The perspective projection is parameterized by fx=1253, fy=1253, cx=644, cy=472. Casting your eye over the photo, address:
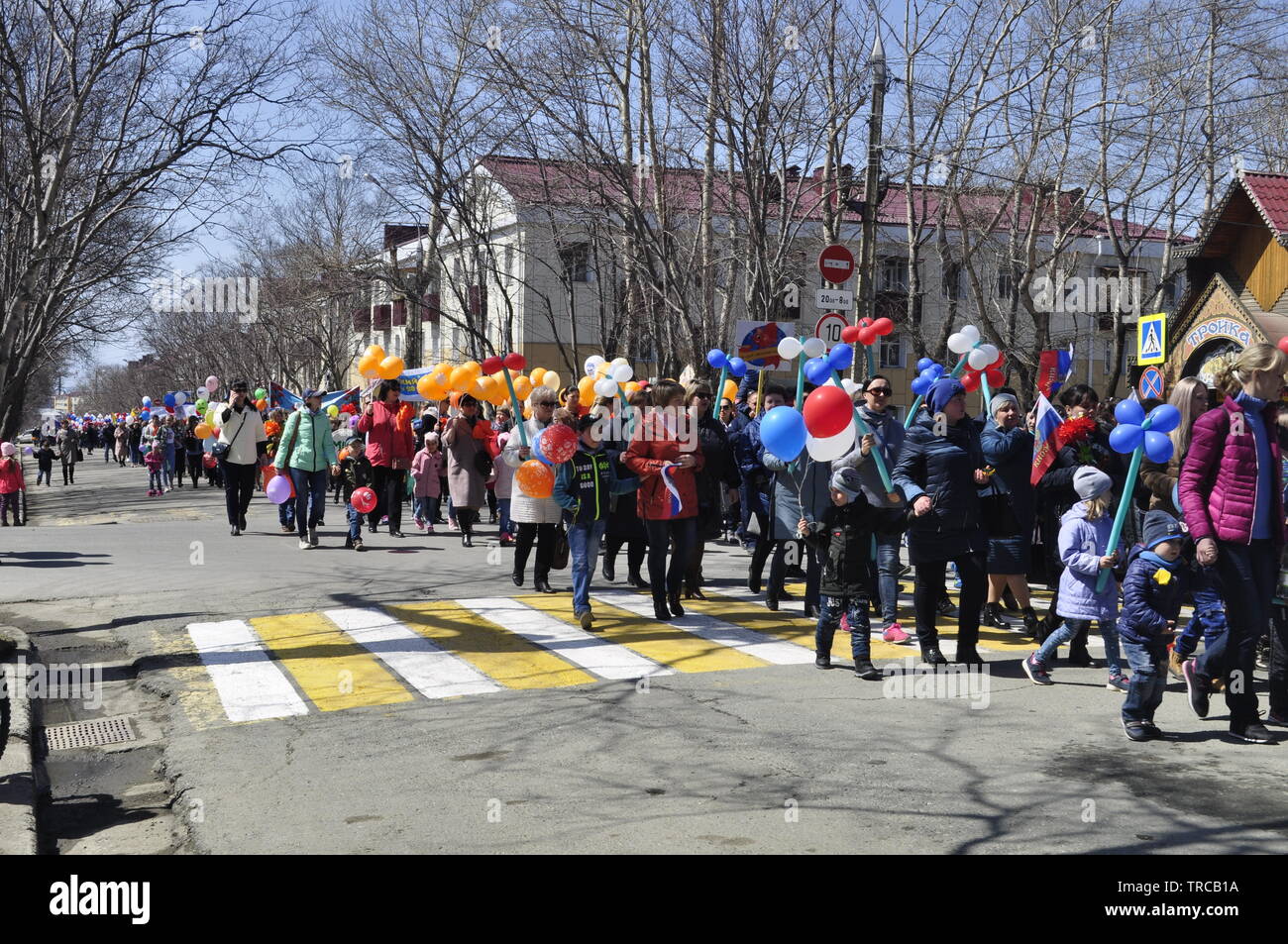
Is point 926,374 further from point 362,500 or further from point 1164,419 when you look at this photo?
point 362,500

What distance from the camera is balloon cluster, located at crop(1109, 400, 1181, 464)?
23.3ft

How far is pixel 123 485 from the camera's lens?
133 ft

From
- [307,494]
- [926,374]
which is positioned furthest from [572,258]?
[926,374]

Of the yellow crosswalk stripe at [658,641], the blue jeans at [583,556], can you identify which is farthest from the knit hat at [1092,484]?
the blue jeans at [583,556]

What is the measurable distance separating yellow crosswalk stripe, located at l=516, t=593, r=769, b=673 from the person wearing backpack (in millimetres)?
4924

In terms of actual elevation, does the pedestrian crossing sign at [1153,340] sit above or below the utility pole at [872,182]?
below

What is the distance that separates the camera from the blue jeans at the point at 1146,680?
21.4ft

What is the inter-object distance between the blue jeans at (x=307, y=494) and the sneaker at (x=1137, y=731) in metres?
10.8

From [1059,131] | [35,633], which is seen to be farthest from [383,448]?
[1059,131]

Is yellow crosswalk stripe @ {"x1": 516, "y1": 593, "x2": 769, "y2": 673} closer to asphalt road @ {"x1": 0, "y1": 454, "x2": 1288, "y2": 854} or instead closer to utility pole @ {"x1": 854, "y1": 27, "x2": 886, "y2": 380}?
asphalt road @ {"x1": 0, "y1": 454, "x2": 1288, "y2": 854}

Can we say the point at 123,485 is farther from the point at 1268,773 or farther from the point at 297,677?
the point at 1268,773

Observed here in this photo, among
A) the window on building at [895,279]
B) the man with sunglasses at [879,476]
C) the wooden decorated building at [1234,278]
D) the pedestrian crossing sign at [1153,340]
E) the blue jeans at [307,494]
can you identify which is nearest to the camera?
the man with sunglasses at [879,476]

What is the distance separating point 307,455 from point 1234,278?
18.4 meters

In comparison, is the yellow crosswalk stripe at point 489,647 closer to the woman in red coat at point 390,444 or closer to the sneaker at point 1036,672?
the sneaker at point 1036,672
